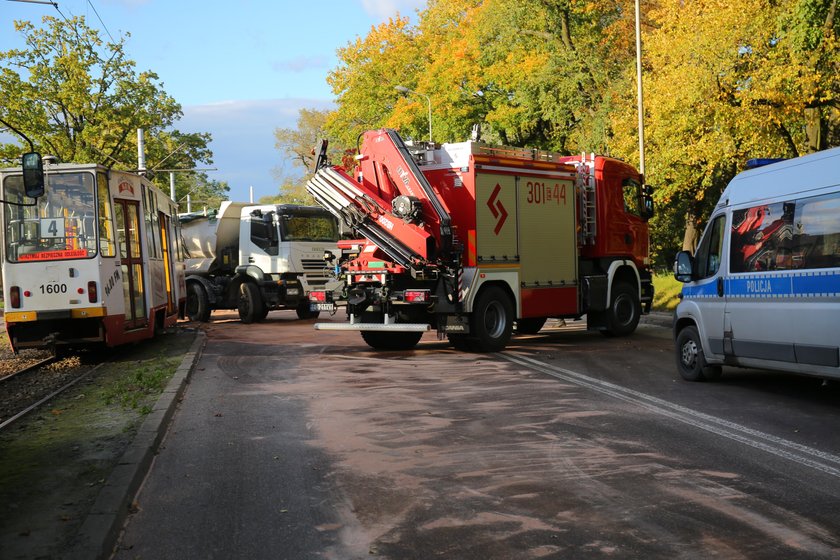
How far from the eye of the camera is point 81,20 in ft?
126

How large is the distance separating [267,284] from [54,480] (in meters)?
17.6

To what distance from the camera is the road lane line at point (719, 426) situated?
6.87m

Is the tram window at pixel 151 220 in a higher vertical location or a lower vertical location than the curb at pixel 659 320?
higher

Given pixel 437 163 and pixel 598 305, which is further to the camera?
pixel 598 305

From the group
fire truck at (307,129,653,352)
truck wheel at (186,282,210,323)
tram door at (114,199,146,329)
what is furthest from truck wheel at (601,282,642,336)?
truck wheel at (186,282,210,323)

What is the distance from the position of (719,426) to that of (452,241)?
7.13m

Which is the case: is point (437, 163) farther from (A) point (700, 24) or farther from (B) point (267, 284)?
(A) point (700, 24)

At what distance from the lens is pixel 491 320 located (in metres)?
15.3

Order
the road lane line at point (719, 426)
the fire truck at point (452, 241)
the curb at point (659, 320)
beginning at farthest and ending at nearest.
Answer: the curb at point (659, 320)
the fire truck at point (452, 241)
the road lane line at point (719, 426)

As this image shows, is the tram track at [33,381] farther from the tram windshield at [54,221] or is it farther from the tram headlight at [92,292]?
the tram windshield at [54,221]

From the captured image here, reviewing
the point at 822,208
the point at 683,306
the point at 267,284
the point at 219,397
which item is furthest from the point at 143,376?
the point at 267,284

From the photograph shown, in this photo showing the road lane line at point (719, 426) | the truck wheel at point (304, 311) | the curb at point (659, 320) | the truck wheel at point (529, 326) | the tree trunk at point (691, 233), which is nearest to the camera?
the road lane line at point (719, 426)

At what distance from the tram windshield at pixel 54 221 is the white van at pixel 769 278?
31.0 ft

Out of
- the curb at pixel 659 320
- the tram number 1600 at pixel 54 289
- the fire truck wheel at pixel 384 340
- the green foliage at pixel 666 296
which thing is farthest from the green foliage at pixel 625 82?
the tram number 1600 at pixel 54 289
